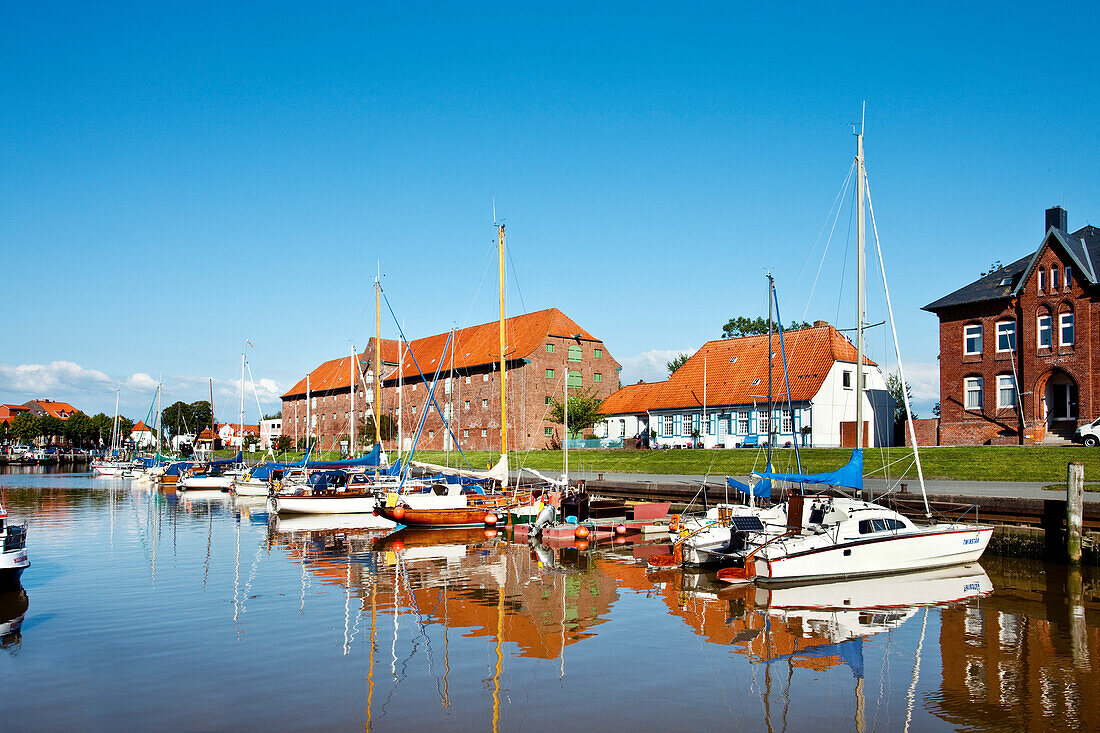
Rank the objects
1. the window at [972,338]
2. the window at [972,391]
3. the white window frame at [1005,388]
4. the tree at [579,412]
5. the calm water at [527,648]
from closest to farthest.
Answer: the calm water at [527,648] < the white window frame at [1005,388] < the window at [972,391] < the window at [972,338] < the tree at [579,412]

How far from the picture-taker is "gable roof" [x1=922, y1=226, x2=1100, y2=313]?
45.5 meters

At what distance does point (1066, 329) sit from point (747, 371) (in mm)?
22464

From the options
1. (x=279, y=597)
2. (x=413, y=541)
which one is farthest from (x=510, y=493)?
(x=279, y=597)

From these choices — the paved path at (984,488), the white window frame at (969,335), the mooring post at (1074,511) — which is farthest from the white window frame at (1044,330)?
the mooring post at (1074,511)

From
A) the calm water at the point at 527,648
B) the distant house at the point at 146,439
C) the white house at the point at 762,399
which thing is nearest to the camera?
the calm water at the point at 527,648

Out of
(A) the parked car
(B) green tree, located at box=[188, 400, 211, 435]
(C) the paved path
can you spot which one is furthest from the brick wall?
(B) green tree, located at box=[188, 400, 211, 435]

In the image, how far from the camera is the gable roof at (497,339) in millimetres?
80250

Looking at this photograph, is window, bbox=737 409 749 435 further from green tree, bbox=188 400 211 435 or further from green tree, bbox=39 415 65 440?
green tree, bbox=39 415 65 440

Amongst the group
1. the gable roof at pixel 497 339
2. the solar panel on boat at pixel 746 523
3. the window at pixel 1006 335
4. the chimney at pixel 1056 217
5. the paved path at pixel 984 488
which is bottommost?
the solar panel on boat at pixel 746 523

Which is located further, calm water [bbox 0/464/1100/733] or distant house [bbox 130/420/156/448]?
distant house [bbox 130/420/156/448]

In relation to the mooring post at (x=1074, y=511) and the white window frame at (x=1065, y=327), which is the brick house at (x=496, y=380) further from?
the mooring post at (x=1074, y=511)

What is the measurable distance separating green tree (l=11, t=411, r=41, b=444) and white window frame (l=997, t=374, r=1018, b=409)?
175219 millimetres

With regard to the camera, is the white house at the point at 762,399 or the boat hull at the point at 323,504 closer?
the boat hull at the point at 323,504

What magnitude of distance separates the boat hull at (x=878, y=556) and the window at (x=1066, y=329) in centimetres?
2626
